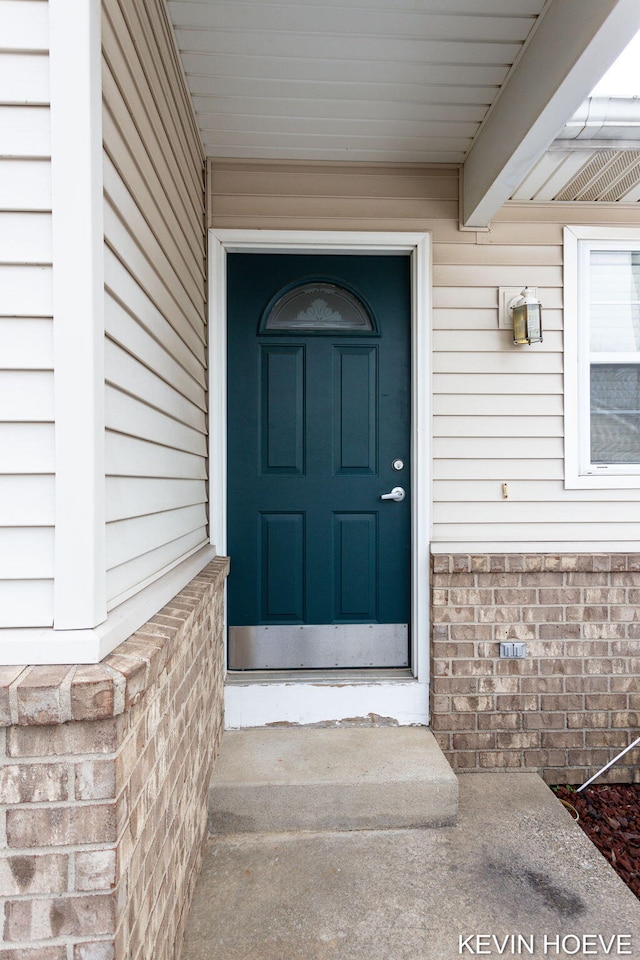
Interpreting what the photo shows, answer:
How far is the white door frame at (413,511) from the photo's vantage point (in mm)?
2699

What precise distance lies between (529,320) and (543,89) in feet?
3.11

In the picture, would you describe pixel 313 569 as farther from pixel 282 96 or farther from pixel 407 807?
pixel 282 96

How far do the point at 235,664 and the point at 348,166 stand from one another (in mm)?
2379

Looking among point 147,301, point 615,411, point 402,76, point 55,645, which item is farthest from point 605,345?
point 55,645

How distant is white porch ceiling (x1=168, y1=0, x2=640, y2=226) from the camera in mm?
1865

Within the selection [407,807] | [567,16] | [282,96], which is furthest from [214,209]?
[407,807]

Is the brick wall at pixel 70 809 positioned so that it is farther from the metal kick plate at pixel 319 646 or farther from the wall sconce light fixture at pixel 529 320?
the wall sconce light fixture at pixel 529 320

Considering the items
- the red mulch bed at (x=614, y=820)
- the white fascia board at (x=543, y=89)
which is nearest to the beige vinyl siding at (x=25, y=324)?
the white fascia board at (x=543, y=89)

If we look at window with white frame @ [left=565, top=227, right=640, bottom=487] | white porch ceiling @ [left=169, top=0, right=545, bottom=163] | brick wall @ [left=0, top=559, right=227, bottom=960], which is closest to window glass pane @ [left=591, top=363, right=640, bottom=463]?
window with white frame @ [left=565, top=227, right=640, bottom=487]

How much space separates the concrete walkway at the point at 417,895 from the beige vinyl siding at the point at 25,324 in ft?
4.21

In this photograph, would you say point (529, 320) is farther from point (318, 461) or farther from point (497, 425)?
point (318, 461)

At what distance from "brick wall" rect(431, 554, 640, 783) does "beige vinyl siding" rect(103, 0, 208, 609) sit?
1266mm

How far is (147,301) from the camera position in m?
1.66

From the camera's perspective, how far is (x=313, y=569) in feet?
9.36
